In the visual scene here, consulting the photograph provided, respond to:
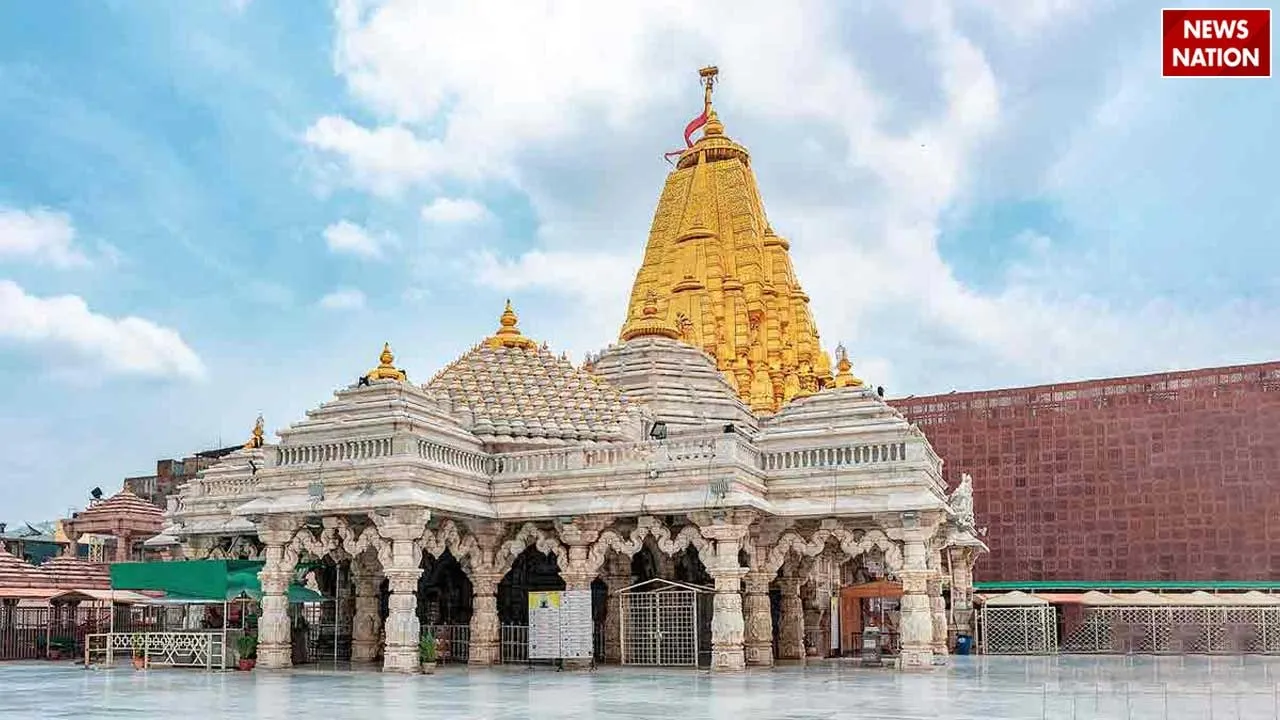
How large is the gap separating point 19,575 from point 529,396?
16787mm

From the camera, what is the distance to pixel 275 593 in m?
26.3

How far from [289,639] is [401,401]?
19.2 feet

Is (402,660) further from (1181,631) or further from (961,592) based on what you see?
(1181,631)

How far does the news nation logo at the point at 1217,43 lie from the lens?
20719 mm

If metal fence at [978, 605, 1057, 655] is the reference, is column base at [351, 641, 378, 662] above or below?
above

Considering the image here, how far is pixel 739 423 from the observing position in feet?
118

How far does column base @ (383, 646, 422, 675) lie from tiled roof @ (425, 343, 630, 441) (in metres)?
6.78

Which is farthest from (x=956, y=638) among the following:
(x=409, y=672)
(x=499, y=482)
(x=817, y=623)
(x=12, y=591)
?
(x=12, y=591)

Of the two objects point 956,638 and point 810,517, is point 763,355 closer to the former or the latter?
point 956,638

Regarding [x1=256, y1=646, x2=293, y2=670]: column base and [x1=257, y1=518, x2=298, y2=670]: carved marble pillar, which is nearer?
[x1=256, y1=646, x2=293, y2=670]: column base

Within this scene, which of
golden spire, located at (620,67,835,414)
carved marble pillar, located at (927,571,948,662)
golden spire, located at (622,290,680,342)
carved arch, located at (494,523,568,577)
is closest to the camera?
carved arch, located at (494,523,568,577)

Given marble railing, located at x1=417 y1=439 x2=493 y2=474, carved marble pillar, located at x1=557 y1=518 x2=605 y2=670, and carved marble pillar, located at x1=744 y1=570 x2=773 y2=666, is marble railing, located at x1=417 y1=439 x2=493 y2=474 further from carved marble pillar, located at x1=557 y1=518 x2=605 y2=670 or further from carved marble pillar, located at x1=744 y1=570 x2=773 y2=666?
carved marble pillar, located at x1=744 y1=570 x2=773 y2=666

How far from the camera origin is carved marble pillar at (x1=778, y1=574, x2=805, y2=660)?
3019cm

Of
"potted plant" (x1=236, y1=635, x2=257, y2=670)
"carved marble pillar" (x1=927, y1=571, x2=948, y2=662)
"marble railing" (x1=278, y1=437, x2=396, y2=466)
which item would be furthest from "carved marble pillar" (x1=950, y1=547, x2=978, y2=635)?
"potted plant" (x1=236, y1=635, x2=257, y2=670)
